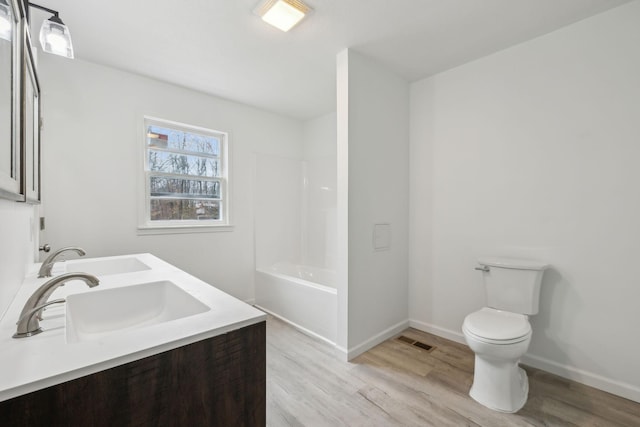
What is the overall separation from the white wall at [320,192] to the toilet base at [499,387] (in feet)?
6.58

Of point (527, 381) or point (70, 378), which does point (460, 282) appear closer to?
point (527, 381)

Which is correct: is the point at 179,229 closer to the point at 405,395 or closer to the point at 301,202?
the point at 301,202

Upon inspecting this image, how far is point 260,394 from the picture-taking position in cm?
94

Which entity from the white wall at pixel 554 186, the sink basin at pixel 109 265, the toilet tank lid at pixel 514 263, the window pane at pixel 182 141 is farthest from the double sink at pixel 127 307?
the white wall at pixel 554 186

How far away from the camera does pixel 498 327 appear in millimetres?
1772

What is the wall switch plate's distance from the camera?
2508 mm

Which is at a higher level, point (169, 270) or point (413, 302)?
point (169, 270)

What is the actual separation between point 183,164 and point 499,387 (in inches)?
130

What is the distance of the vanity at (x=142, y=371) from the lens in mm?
627

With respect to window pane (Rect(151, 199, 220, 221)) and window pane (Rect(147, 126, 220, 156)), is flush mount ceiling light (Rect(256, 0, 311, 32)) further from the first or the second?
window pane (Rect(151, 199, 220, 221))

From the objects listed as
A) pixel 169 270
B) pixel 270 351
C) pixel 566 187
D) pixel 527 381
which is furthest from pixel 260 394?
pixel 566 187

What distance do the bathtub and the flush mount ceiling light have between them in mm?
2057

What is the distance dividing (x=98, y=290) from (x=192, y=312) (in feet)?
1.53

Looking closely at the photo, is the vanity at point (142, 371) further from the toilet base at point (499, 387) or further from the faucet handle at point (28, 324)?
the toilet base at point (499, 387)
